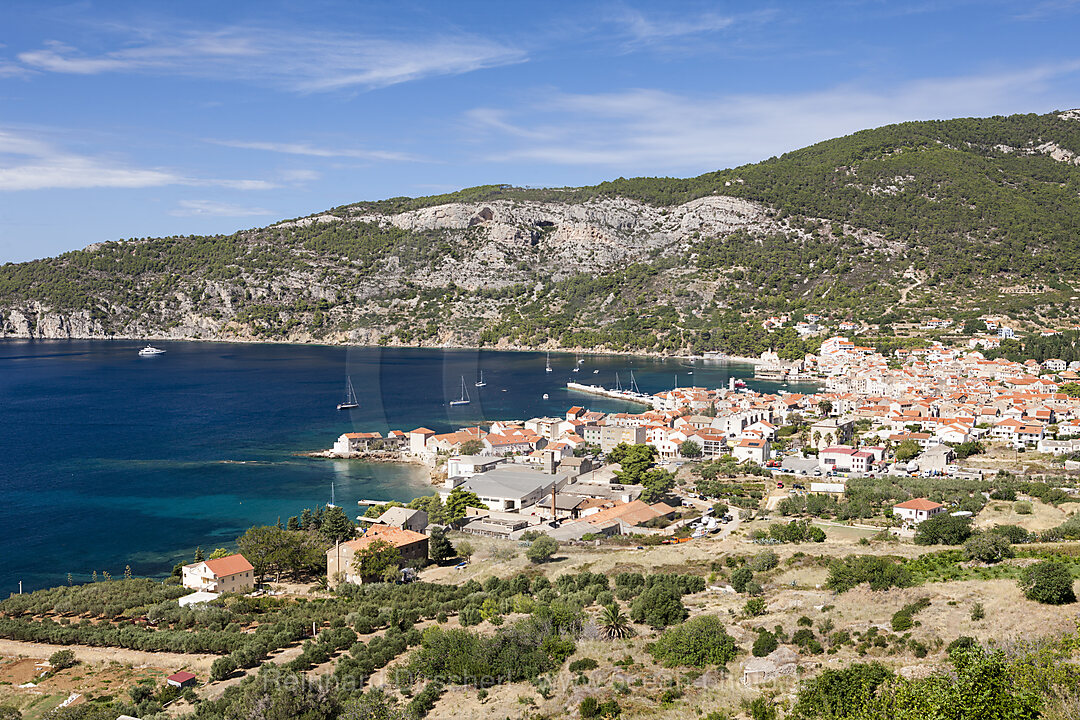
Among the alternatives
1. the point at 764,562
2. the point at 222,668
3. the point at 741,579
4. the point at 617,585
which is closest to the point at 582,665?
the point at 617,585

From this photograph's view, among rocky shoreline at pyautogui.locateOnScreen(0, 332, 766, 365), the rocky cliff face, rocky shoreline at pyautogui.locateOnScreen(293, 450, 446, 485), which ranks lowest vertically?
rocky shoreline at pyautogui.locateOnScreen(293, 450, 446, 485)

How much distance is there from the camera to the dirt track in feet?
56.3

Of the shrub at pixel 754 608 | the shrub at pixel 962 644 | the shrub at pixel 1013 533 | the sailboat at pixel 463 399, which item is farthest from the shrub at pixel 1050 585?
the sailboat at pixel 463 399

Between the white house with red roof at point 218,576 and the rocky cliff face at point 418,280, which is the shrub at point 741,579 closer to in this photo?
the white house with red roof at point 218,576

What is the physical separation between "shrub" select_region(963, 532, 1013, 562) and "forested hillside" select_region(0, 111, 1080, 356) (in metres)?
58.4

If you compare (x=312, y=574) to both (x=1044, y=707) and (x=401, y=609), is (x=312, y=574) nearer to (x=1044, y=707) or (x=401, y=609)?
(x=401, y=609)

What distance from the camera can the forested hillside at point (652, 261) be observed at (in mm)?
90250

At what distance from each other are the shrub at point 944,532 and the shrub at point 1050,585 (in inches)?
257

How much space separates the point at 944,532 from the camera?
2219 centimetres

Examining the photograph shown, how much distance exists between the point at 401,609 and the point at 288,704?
5.92 meters

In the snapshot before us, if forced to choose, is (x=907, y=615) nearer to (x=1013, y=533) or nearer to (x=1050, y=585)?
(x=1050, y=585)

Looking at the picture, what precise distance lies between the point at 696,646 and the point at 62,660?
13.2m

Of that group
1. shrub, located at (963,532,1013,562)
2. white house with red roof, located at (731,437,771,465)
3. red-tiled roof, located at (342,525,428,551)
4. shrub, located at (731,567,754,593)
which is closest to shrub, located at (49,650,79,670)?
red-tiled roof, located at (342,525,428,551)

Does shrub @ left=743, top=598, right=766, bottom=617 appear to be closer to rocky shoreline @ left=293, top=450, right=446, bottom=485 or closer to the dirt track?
the dirt track
